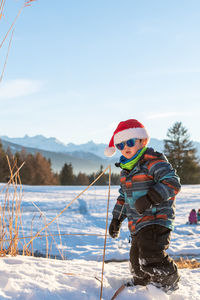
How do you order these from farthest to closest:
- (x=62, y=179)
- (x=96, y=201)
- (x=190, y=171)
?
(x=62, y=179), (x=190, y=171), (x=96, y=201)

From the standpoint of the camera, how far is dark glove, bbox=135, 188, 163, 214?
69.1 inches

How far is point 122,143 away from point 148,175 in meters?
0.30

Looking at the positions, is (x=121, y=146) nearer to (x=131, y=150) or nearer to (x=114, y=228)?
(x=131, y=150)

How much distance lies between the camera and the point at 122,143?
6.67 feet

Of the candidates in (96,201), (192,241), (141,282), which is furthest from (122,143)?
(96,201)

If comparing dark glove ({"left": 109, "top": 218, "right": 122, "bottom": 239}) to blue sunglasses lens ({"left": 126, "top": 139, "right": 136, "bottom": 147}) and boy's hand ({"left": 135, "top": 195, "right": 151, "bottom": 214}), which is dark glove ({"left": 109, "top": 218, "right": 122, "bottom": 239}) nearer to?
boy's hand ({"left": 135, "top": 195, "right": 151, "bottom": 214})

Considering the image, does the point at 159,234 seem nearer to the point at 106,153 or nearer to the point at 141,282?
the point at 141,282

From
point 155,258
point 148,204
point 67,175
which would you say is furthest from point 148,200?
point 67,175

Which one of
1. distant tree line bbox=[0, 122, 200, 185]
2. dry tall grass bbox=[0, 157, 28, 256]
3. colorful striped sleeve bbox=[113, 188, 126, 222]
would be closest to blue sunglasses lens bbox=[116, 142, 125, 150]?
colorful striped sleeve bbox=[113, 188, 126, 222]

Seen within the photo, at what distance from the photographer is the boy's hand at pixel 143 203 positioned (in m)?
1.76

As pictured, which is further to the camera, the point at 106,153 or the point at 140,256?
the point at 106,153

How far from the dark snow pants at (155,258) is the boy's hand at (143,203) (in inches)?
5.6

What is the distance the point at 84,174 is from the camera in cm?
5412

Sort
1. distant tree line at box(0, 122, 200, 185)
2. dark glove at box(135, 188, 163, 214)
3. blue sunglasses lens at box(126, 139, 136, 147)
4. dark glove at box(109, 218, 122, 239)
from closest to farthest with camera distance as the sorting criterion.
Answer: dark glove at box(135, 188, 163, 214)
blue sunglasses lens at box(126, 139, 136, 147)
dark glove at box(109, 218, 122, 239)
distant tree line at box(0, 122, 200, 185)
